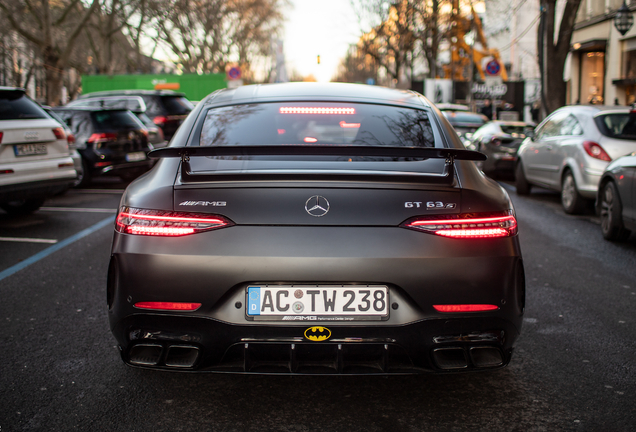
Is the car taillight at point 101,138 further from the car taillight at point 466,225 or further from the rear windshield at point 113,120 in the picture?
the car taillight at point 466,225

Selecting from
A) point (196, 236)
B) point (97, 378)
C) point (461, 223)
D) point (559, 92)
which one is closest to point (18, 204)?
point (97, 378)

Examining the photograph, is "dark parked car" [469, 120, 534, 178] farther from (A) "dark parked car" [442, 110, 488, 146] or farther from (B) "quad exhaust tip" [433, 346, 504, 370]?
(B) "quad exhaust tip" [433, 346, 504, 370]

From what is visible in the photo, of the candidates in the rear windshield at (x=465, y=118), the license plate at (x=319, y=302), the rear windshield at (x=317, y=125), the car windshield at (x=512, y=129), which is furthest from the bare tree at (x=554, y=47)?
the license plate at (x=319, y=302)

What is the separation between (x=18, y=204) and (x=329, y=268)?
25.7 feet

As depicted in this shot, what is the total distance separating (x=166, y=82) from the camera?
3550 centimetres

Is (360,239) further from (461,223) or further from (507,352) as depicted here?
(507,352)

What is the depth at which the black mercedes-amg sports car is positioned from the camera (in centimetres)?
261

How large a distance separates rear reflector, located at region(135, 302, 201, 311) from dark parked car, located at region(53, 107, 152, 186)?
9.91 meters

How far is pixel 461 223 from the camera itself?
2.68 m

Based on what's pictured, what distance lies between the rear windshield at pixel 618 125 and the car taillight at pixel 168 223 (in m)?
7.54

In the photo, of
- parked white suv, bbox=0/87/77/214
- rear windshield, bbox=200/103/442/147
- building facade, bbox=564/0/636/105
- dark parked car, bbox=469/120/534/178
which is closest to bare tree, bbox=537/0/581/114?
dark parked car, bbox=469/120/534/178

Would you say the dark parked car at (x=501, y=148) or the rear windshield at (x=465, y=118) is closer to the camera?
the dark parked car at (x=501, y=148)

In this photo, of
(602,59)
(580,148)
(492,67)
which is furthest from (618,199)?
(602,59)

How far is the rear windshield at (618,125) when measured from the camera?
8.72 m
